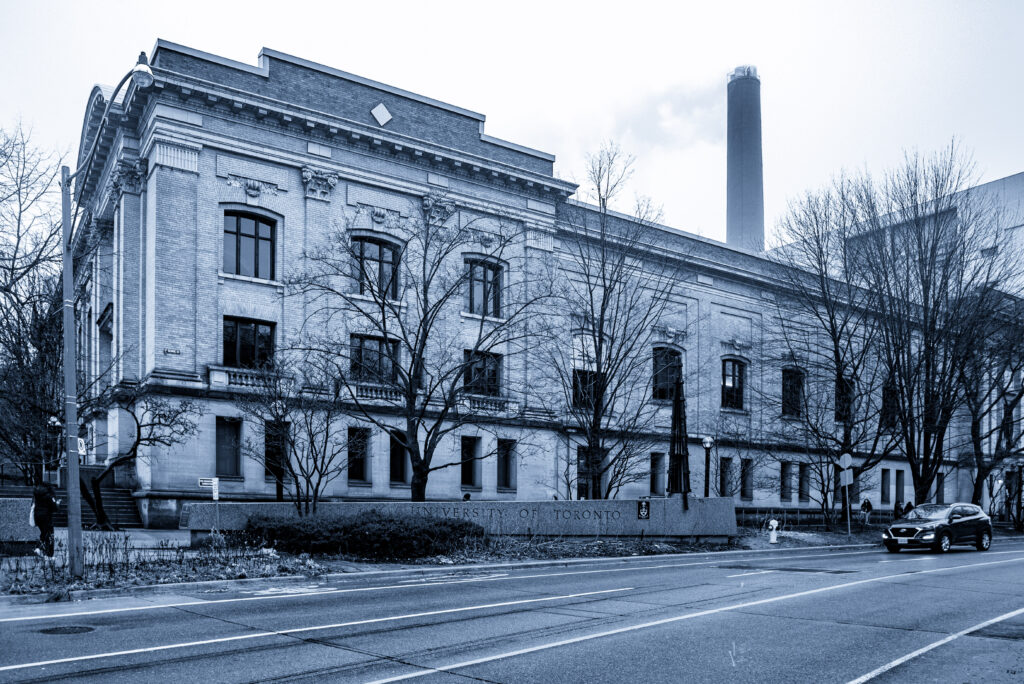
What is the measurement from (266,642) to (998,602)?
1114 cm

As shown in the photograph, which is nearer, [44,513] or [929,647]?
[929,647]

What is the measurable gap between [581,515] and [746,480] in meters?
26.8

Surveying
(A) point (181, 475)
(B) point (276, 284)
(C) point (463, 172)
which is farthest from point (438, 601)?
(C) point (463, 172)

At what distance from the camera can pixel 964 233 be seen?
3353 cm

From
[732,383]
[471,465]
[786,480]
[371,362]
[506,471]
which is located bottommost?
[786,480]

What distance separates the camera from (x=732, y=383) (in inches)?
2030

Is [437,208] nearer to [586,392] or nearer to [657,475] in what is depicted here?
[586,392]

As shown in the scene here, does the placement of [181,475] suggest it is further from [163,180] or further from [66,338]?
[66,338]

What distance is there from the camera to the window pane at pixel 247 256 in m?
33.7

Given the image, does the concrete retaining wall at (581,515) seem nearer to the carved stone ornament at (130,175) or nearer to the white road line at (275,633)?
the white road line at (275,633)

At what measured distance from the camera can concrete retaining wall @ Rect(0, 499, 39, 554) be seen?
18641 mm

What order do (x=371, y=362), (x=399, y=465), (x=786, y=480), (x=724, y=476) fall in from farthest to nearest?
(x=786, y=480)
(x=724, y=476)
(x=399, y=465)
(x=371, y=362)

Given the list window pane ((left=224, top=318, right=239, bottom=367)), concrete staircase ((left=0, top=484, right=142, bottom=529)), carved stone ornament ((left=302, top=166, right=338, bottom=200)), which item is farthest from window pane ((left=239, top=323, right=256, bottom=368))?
concrete staircase ((left=0, top=484, right=142, bottom=529))

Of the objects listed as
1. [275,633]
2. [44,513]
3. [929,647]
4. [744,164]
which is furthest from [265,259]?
[744,164]
